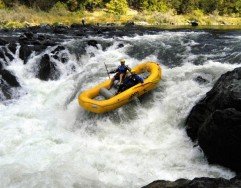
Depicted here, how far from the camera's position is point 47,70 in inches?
604

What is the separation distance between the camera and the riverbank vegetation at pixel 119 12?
32.9 metres

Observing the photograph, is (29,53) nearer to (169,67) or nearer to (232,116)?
(169,67)

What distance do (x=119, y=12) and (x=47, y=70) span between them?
26900 mm

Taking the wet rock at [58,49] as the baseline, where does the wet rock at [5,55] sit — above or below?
above


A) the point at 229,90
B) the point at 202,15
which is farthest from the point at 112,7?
the point at 229,90

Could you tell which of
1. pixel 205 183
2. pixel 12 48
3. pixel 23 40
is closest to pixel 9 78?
pixel 12 48

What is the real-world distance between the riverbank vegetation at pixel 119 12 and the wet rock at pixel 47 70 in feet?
45.9

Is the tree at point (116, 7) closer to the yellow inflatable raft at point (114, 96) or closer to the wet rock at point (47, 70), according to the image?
the wet rock at point (47, 70)

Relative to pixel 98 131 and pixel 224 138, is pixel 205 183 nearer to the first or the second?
pixel 224 138

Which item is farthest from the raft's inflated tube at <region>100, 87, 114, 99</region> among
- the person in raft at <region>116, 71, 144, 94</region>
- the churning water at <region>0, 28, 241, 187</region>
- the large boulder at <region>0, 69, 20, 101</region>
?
the large boulder at <region>0, 69, 20, 101</region>

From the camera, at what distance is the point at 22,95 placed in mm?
13742

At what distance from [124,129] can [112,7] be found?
31.5 metres

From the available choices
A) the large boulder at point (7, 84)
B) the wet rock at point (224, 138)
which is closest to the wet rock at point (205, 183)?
the wet rock at point (224, 138)

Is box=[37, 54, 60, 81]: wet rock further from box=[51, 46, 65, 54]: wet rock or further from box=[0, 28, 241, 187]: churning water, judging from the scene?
box=[51, 46, 65, 54]: wet rock
